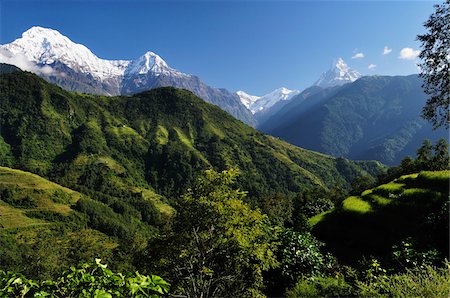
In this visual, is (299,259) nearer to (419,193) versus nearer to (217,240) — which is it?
(217,240)

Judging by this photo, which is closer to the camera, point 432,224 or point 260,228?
point 260,228

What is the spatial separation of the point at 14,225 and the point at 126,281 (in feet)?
729

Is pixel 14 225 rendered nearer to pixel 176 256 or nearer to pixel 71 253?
pixel 71 253

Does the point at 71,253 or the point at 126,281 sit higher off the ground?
the point at 126,281

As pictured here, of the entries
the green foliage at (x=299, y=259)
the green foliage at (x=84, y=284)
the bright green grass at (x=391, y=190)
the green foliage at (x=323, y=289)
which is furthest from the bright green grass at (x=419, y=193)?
the green foliage at (x=84, y=284)

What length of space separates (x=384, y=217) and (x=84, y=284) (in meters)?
27.3

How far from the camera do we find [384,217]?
27312 mm

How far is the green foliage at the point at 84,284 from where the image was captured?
4.11m

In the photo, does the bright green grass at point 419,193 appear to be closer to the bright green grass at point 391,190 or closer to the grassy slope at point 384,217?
the grassy slope at point 384,217

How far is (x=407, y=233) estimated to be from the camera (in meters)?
23.6

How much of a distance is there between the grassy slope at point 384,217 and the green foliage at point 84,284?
70.0 feet

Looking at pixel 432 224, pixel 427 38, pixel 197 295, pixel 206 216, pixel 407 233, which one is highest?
pixel 427 38

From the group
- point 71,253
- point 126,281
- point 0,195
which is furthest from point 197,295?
point 0,195

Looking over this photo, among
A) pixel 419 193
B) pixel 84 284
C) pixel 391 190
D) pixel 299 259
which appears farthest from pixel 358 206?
pixel 84 284
